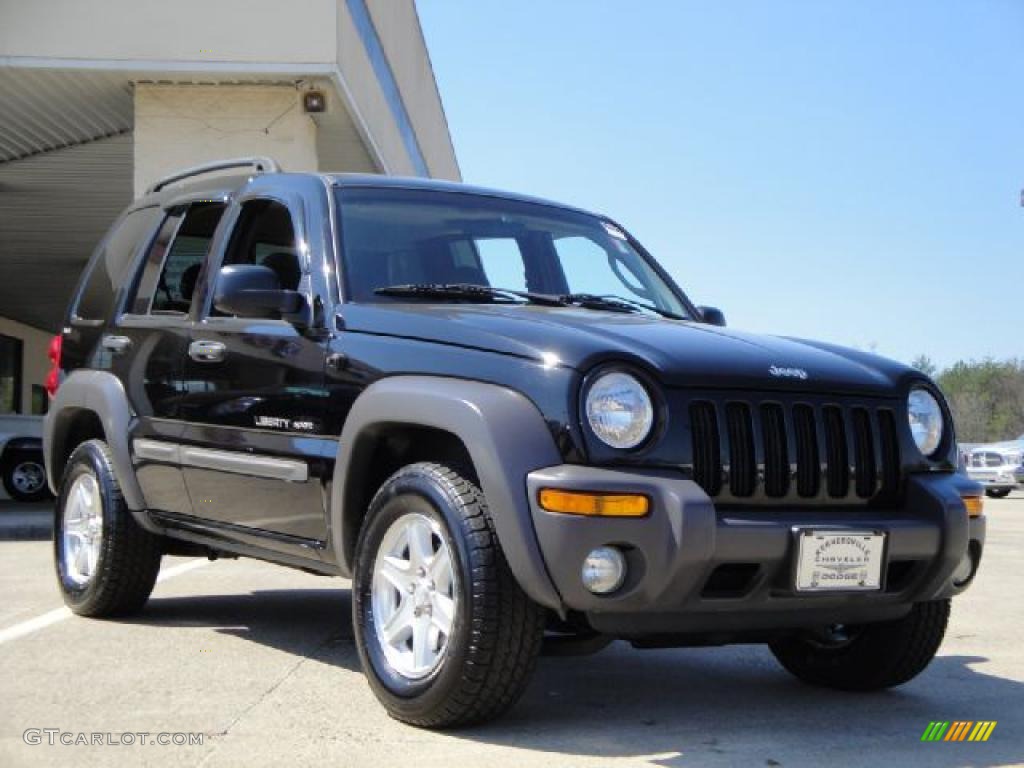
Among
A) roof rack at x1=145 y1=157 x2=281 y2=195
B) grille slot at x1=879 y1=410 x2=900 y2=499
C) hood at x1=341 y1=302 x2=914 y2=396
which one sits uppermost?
roof rack at x1=145 y1=157 x2=281 y2=195

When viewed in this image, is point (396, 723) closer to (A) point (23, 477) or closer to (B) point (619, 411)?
(B) point (619, 411)

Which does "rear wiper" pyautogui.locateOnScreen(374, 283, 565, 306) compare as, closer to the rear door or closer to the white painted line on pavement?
the rear door

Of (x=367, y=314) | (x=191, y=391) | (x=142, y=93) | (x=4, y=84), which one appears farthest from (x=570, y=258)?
(x=4, y=84)

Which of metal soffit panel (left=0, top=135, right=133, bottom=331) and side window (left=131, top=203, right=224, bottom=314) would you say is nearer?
side window (left=131, top=203, right=224, bottom=314)

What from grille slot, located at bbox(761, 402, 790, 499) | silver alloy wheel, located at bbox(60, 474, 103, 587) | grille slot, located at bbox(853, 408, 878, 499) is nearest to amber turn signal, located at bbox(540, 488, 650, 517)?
grille slot, located at bbox(761, 402, 790, 499)

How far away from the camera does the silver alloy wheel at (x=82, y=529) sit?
6277 millimetres

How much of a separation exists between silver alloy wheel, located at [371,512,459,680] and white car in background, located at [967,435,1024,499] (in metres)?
21.7

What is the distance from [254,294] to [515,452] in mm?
1411

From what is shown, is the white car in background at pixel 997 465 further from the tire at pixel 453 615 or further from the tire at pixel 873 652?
the tire at pixel 453 615

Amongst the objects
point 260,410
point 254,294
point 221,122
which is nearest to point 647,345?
point 254,294

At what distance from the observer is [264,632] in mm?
6055

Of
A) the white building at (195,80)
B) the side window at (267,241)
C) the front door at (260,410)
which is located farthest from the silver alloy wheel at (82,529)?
the white building at (195,80)

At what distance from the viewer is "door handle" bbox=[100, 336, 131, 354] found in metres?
6.13

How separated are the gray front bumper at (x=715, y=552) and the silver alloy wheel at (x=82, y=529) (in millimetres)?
3119
